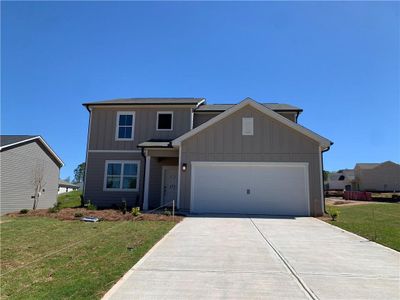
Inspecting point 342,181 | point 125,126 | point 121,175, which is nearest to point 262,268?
point 121,175

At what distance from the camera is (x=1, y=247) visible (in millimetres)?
7730

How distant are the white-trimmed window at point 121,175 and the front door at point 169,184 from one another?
5.18ft

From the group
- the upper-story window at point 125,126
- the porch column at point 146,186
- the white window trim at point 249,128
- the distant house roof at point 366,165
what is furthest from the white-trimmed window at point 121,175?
the distant house roof at point 366,165

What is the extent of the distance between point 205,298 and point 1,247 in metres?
6.00

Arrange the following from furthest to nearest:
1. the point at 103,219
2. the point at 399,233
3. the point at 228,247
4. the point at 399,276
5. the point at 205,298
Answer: the point at 103,219, the point at 399,233, the point at 228,247, the point at 399,276, the point at 205,298

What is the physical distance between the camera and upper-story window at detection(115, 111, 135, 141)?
19.1 meters

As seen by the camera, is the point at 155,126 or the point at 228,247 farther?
the point at 155,126

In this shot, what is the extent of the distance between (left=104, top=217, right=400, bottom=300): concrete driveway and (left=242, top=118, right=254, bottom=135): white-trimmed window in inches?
273

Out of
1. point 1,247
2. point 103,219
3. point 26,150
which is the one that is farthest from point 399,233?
point 26,150

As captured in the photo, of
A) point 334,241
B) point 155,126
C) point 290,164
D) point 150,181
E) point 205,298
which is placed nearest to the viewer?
point 205,298

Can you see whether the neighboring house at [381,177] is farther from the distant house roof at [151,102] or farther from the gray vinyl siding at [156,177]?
the gray vinyl siding at [156,177]

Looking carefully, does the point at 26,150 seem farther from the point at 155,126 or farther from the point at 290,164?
the point at 290,164

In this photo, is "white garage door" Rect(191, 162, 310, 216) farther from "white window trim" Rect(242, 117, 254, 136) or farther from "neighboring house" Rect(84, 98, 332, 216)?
"white window trim" Rect(242, 117, 254, 136)

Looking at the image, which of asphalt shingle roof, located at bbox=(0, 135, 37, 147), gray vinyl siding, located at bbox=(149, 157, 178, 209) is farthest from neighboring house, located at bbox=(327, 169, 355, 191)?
asphalt shingle roof, located at bbox=(0, 135, 37, 147)
